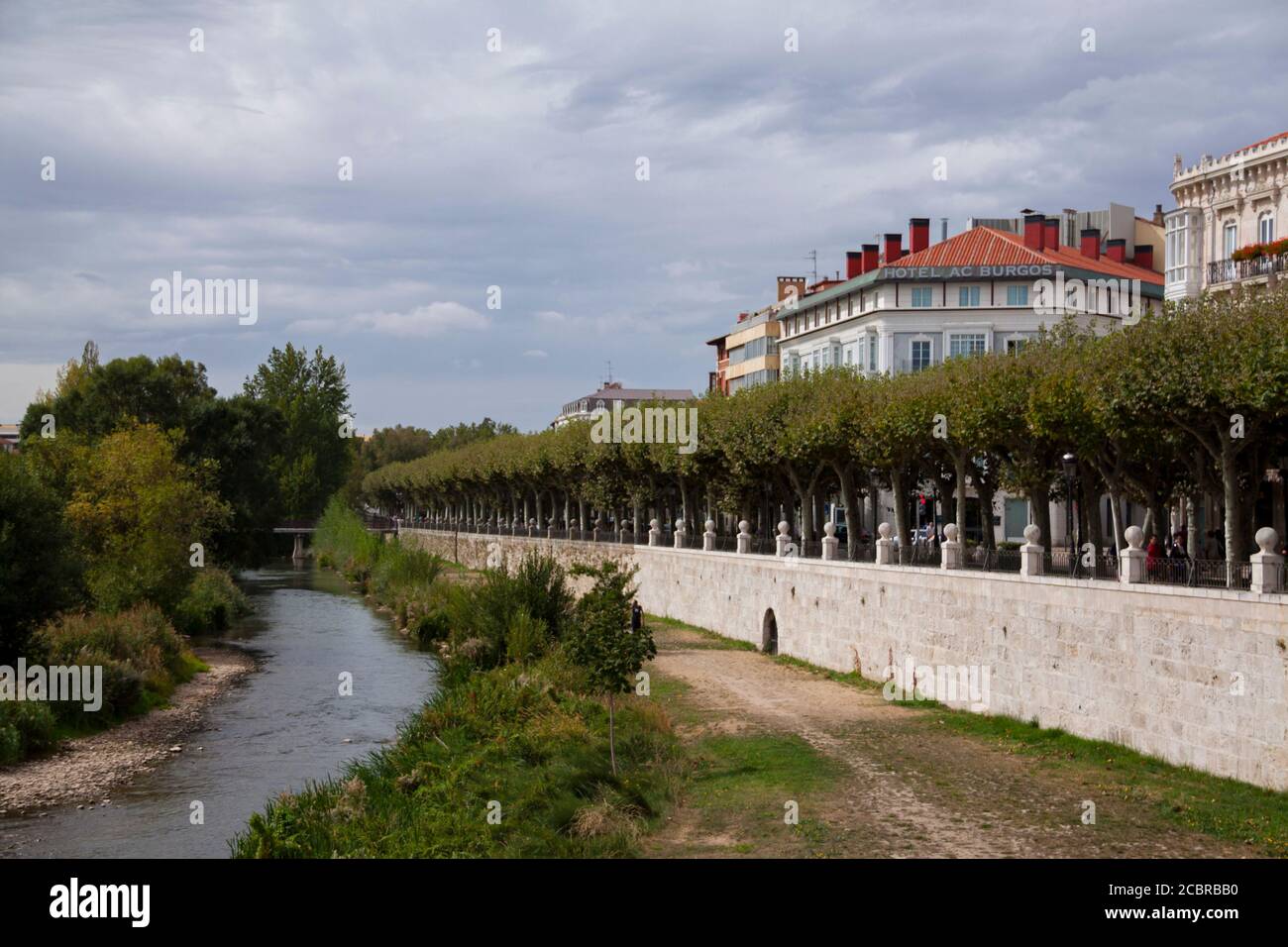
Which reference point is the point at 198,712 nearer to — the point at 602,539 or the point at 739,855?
the point at 739,855

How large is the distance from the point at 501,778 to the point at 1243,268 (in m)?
30.9

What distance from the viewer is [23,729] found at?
30062 mm

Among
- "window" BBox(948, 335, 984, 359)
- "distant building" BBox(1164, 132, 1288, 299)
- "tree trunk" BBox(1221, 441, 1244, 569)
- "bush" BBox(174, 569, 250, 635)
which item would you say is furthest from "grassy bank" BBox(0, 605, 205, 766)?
"window" BBox(948, 335, 984, 359)

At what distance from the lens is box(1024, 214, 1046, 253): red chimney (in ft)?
233

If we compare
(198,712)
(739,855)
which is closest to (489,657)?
(198,712)

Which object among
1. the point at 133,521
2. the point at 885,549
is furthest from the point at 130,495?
the point at 885,549

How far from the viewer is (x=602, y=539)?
71.3m

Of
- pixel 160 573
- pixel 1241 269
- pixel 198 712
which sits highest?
pixel 1241 269

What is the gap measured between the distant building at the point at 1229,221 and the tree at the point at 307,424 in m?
103

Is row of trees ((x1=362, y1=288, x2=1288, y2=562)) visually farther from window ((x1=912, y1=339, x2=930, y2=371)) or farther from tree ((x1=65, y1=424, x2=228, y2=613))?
tree ((x1=65, y1=424, x2=228, y2=613))
